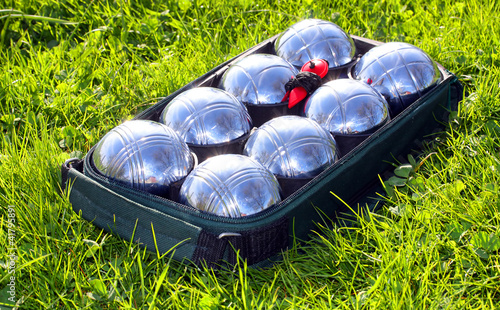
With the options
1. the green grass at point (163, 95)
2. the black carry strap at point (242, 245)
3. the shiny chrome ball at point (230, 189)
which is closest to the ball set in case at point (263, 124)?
the shiny chrome ball at point (230, 189)

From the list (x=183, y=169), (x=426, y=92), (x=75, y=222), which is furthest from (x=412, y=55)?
(x=75, y=222)

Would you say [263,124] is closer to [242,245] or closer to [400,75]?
[242,245]

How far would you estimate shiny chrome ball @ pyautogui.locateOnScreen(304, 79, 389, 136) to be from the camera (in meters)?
3.34

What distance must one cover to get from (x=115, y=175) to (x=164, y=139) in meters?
0.34

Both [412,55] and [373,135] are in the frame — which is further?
[412,55]

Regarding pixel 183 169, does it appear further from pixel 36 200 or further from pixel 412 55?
pixel 412 55

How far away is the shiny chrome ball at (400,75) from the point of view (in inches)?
143

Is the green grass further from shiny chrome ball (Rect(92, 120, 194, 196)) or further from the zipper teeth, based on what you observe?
shiny chrome ball (Rect(92, 120, 194, 196))

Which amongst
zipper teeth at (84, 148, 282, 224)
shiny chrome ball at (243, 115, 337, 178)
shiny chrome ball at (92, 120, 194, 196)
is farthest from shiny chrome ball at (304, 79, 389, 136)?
shiny chrome ball at (92, 120, 194, 196)

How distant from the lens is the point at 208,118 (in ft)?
10.8

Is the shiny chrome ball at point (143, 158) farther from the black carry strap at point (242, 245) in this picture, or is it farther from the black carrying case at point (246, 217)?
the black carry strap at point (242, 245)

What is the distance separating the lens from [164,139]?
10.0ft


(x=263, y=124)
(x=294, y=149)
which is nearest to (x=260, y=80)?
(x=263, y=124)

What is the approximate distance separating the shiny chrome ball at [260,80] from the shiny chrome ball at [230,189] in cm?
83
